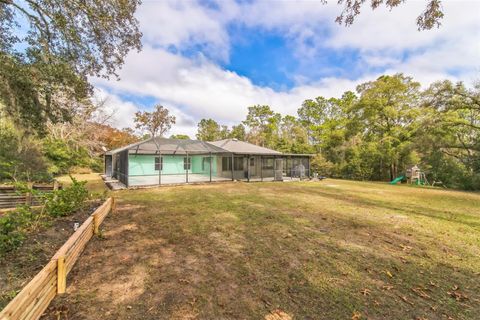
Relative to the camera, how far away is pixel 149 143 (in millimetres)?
13484

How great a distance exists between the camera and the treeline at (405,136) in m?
14.9

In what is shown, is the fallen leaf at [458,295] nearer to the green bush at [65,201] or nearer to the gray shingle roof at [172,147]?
the green bush at [65,201]

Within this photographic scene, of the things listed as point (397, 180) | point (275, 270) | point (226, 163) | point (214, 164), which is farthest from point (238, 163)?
point (275, 270)

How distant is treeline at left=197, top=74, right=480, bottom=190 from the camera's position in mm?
14852

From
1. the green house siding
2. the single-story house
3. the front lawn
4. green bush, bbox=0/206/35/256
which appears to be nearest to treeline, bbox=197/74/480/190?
the single-story house

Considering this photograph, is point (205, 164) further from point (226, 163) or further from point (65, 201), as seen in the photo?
point (65, 201)

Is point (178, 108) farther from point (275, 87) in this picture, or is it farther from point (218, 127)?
point (275, 87)

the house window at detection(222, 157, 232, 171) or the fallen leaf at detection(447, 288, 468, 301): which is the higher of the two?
the house window at detection(222, 157, 232, 171)

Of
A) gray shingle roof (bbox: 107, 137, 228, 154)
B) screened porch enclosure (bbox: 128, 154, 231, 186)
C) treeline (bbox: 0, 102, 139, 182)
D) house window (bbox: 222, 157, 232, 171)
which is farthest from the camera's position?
house window (bbox: 222, 157, 232, 171)

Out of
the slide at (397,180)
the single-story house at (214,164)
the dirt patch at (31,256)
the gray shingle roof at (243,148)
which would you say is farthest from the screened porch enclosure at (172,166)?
the slide at (397,180)

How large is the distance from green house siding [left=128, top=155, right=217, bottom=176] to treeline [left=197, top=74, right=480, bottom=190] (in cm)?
1125

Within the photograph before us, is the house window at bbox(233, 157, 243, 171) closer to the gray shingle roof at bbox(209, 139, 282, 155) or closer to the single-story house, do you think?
the single-story house

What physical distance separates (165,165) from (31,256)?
1542 centimetres

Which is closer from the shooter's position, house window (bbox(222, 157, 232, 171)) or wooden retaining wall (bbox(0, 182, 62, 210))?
wooden retaining wall (bbox(0, 182, 62, 210))
